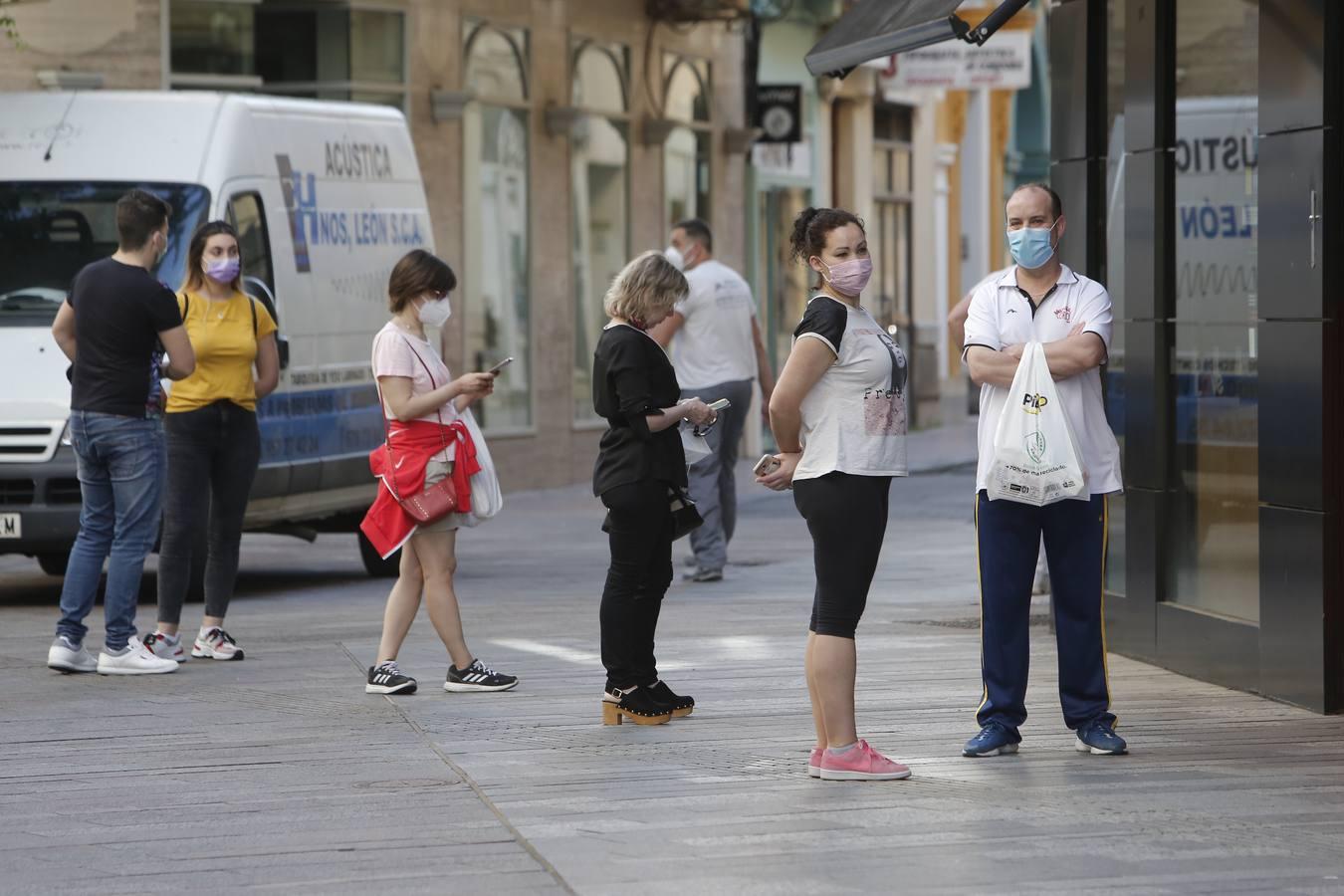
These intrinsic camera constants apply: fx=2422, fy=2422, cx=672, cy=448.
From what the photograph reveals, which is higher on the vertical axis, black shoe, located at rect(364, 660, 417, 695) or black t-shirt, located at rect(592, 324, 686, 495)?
black t-shirt, located at rect(592, 324, 686, 495)

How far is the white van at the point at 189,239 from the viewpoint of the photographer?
1205cm

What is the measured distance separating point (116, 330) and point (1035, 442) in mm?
4066

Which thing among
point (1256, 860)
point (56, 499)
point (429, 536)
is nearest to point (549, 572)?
point (56, 499)

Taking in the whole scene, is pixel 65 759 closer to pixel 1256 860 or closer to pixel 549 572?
pixel 1256 860

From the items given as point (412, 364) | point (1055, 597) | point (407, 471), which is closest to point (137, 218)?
point (412, 364)

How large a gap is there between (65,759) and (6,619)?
14.0 ft

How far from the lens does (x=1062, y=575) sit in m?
7.54

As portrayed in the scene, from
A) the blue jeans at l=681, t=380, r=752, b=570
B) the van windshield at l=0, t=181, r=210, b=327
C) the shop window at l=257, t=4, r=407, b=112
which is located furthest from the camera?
the shop window at l=257, t=4, r=407, b=112

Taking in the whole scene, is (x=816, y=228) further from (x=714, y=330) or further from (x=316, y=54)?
(x=316, y=54)

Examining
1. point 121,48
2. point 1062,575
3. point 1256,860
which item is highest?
point 121,48

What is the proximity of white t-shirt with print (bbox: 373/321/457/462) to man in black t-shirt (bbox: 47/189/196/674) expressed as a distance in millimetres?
1050

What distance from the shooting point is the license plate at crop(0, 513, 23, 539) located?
12.0m

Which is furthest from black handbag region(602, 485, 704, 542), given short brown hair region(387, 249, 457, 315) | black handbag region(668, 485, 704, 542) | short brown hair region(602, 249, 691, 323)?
short brown hair region(387, 249, 457, 315)

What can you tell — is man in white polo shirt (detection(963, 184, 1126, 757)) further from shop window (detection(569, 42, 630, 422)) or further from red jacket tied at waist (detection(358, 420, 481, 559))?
shop window (detection(569, 42, 630, 422))
